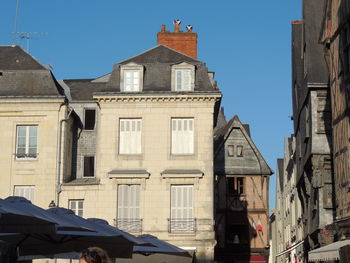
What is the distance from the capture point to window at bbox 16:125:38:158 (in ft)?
95.7

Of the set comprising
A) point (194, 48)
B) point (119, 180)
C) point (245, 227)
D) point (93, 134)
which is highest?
point (194, 48)

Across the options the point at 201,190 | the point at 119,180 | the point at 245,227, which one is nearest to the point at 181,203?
the point at 201,190

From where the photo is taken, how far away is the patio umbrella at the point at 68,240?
421 inches

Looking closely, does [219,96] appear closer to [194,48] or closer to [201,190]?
[201,190]

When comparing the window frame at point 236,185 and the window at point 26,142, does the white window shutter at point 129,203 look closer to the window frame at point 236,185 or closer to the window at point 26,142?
the window at point 26,142

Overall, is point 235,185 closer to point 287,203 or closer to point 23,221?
point 287,203

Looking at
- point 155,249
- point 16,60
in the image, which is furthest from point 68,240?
point 16,60

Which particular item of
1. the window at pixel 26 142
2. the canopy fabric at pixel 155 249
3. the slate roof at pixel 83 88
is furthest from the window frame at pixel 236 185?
the canopy fabric at pixel 155 249

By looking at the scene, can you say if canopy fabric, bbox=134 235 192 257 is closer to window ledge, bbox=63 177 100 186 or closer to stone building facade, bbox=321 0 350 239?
stone building facade, bbox=321 0 350 239

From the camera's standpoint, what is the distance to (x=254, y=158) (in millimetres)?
40625

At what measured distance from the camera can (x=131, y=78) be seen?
29.7 metres

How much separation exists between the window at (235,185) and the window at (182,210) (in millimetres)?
11802

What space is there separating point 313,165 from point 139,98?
30.1 ft

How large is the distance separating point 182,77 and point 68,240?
18.7 meters
